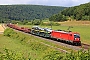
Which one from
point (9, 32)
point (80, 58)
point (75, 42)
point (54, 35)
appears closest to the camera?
point (80, 58)

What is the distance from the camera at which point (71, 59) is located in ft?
33.6

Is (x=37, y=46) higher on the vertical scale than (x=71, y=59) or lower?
lower

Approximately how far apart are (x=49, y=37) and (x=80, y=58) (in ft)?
177

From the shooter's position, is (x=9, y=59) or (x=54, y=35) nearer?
(x=9, y=59)

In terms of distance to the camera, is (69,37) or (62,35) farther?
(62,35)

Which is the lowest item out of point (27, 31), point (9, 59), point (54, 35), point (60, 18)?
point (60, 18)

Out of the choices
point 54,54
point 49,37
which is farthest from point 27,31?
point 54,54

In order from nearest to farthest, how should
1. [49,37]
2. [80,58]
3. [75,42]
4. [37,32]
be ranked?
[80,58], [75,42], [49,37], [37,32]

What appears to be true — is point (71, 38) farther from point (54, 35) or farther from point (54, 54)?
point (54, 54)

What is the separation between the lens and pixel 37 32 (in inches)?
3019

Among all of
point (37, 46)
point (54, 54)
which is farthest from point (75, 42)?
point (54, 54)

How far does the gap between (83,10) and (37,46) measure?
130084mm

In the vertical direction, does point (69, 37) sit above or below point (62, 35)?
above

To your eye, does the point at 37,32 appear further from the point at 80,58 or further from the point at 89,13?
the point at 89,13
